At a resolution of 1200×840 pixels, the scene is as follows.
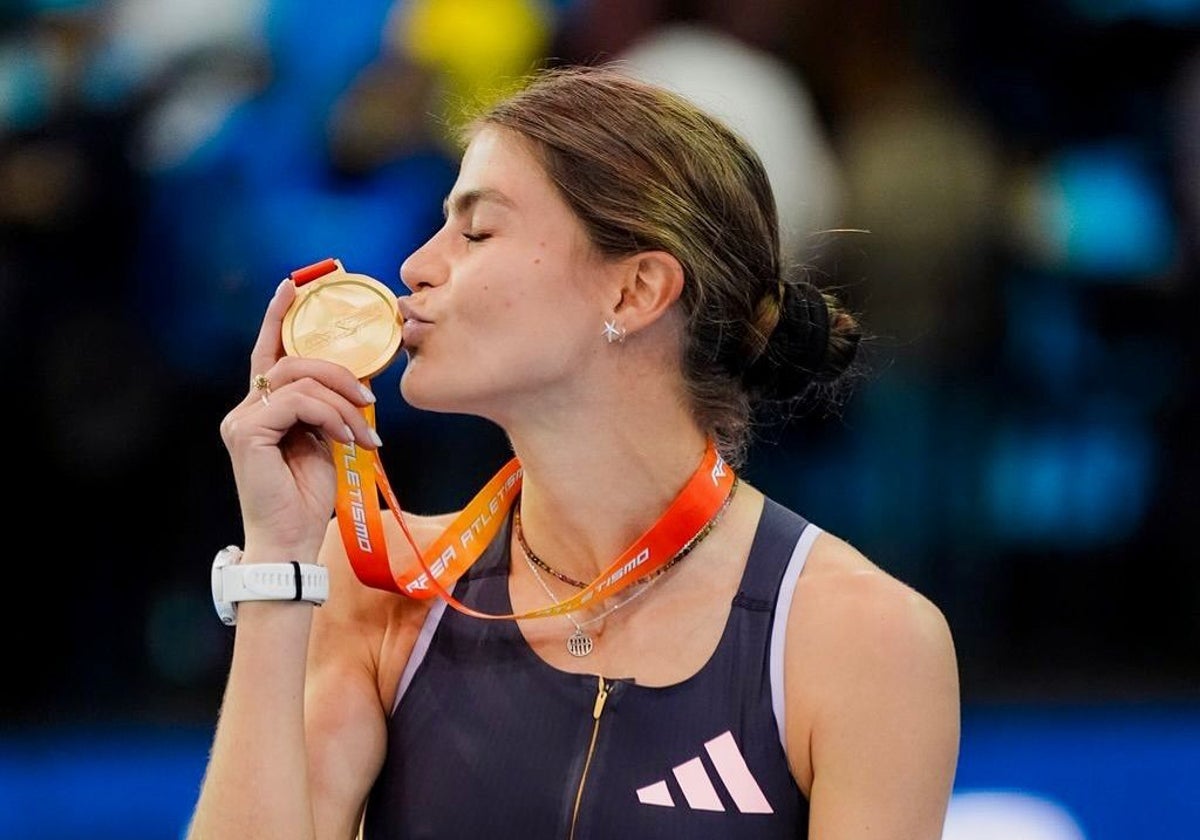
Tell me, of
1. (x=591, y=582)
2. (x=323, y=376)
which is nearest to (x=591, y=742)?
(x=591, y=582)

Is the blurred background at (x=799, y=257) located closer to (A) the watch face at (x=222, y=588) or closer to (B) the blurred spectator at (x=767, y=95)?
(B) the blurred spectator at (x=767, y=95)

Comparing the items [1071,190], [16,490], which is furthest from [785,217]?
[16,490]

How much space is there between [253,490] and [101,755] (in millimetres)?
2301

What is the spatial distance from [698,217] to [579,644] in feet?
2.05

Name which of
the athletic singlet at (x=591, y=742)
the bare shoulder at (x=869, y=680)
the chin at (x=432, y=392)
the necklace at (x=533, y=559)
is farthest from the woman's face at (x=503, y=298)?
the bare shoulder at (x=869, y=680)

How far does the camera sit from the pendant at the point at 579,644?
8.59 feet

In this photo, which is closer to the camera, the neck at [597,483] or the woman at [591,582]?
the woman at [591,582]

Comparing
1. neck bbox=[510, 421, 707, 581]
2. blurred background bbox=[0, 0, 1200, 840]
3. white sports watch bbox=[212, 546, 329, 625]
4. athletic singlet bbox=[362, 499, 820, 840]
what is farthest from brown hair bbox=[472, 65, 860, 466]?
blurred background bbox=[0, 0, 1200, 840]

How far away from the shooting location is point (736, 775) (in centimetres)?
247

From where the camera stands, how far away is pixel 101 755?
454 cm

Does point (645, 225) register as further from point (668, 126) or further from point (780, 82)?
point (780, 82)

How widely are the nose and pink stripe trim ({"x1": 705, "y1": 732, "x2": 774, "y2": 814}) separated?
0.73 meters

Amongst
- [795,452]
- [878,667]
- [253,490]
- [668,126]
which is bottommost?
[878,667]

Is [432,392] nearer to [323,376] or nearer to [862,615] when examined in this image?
[323,376]
